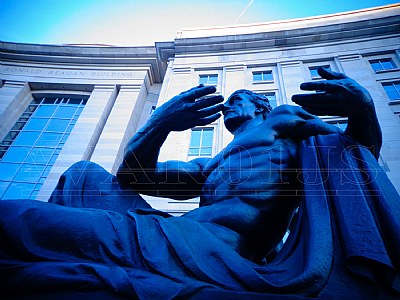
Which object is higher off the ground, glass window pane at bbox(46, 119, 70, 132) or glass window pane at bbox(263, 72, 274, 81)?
glass window pane at bbox(263, 72, 274, 81)

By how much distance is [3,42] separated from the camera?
58.7 ft

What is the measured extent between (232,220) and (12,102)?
674 inches

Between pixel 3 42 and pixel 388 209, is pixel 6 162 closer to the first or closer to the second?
pixel 3 42

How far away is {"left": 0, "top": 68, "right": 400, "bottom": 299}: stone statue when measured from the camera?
1248 millimetres

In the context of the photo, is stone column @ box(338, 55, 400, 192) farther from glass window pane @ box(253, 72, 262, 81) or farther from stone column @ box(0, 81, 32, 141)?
stone column @ box(0, 81, 32, 141)

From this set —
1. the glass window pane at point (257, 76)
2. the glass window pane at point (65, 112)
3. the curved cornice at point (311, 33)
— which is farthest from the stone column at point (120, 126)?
the glass window pane at point (257, 76)

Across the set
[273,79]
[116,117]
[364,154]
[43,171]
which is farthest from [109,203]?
[273,79]

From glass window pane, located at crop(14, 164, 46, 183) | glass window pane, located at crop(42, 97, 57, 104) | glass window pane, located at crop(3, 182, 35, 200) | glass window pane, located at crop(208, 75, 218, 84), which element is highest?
glass window pane, located at crop(208, 75, 218, 84)

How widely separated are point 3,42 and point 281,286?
74.3 feet

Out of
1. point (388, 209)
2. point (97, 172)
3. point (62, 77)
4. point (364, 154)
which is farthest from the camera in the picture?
point (62, 77)

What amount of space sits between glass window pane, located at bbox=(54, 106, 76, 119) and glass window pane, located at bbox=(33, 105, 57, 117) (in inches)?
13.9

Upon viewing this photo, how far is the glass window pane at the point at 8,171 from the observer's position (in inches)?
482

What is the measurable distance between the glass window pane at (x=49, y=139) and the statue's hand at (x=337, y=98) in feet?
46.6

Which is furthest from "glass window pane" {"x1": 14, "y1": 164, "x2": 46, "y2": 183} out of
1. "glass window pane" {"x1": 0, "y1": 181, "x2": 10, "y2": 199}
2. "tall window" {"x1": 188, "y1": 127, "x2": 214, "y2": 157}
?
"tall window" {"x1": 188, "y1": 127, "x2": 214, "y2": 157}
